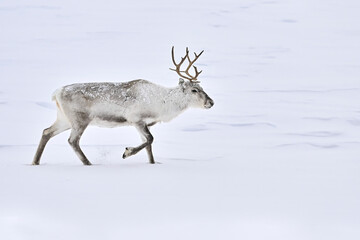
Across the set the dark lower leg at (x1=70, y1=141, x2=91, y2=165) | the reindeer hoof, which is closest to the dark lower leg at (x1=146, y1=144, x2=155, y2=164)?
the reindeer hoof

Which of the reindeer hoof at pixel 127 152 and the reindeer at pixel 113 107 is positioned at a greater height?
the reindeer at pixel 113 107

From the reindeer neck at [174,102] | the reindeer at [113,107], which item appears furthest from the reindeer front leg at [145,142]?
the reindeer neck at [174,102]

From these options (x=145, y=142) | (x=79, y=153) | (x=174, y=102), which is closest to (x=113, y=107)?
(x=145, y=142)

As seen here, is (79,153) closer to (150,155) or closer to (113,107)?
(113,107)

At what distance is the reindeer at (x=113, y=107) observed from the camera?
823cm

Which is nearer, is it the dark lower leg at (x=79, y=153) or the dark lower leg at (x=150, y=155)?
the dark lower leg at (x=79, y=153)

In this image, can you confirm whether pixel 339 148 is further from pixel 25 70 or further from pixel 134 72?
pixel 25 70

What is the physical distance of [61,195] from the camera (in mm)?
6949

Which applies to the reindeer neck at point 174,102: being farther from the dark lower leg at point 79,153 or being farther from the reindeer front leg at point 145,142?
the dark lower leg at point 79,153

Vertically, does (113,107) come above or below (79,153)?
above

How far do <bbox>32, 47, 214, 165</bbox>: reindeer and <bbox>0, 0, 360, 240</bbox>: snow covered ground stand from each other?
349 mm

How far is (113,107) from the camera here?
8336mm

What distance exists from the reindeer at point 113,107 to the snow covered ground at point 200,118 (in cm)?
35

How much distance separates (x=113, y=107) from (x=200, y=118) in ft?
15.8
